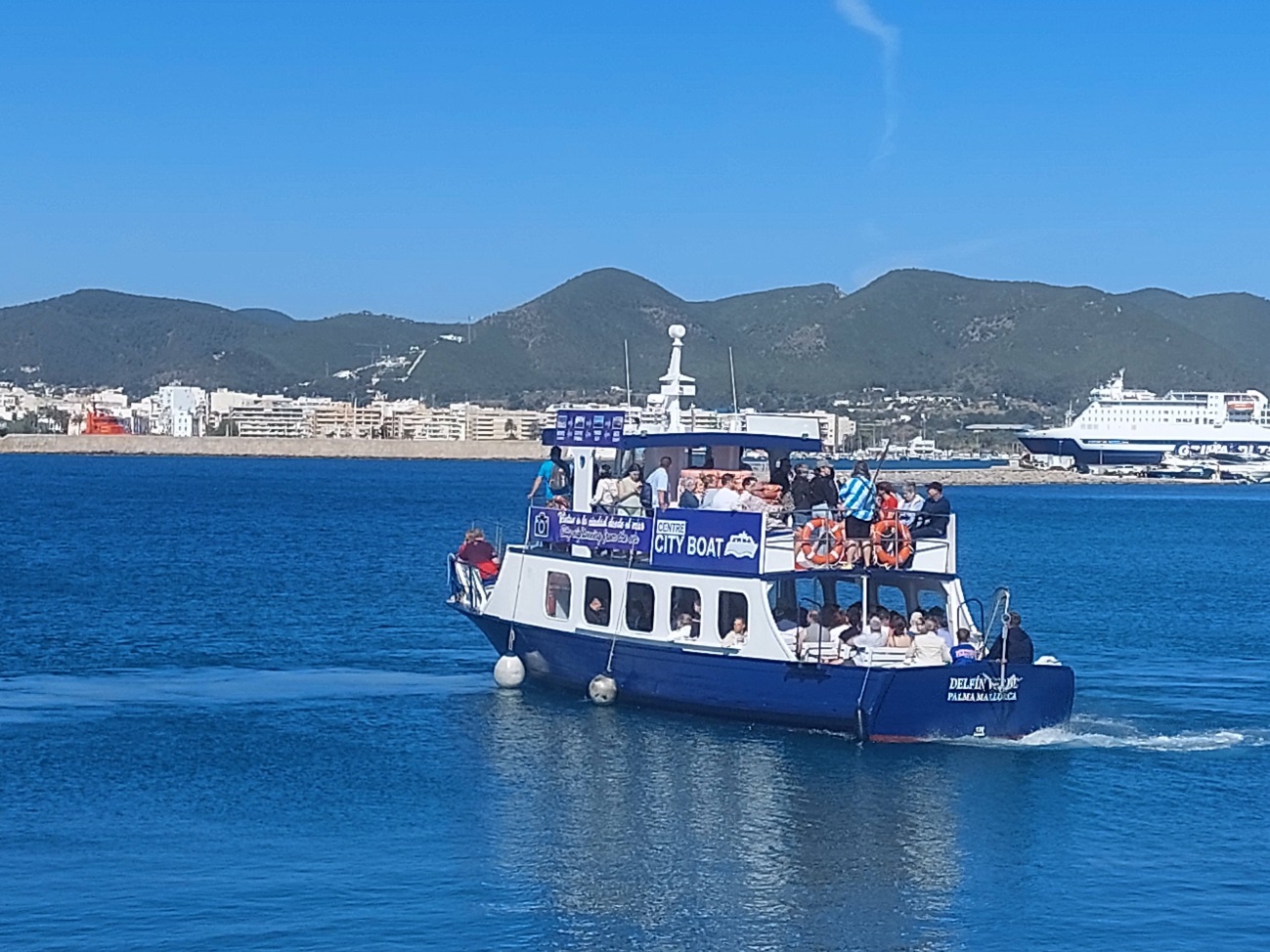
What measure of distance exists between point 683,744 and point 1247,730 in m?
9.15

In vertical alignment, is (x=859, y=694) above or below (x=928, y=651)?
below

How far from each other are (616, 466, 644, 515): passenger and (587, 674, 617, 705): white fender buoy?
256cm

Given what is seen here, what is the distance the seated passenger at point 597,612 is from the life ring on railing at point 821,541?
3.89 meters

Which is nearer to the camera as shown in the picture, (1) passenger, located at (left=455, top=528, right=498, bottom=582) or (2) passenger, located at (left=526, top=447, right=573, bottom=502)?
(2) passenger, located at (left=526, top=447, right=573, bottom=502)

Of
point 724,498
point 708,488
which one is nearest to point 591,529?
point 708,488

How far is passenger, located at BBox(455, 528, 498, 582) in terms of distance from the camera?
32625mm

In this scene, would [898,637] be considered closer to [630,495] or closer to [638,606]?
[638,606]

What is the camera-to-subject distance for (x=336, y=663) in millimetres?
35438

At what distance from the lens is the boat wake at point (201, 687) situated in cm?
3048

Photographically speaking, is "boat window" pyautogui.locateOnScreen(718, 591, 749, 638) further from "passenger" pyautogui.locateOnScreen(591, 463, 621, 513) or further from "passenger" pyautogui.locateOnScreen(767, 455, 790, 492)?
"passenger" pyautogui.locateOnScreen(591, 463, 621, 513)

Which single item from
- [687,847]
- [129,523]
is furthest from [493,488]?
[687,847]

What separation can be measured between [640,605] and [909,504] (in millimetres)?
4280

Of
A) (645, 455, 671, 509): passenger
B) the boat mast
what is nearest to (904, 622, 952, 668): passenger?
(645, 455, 671, 509): passenger

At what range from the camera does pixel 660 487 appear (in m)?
29.0
